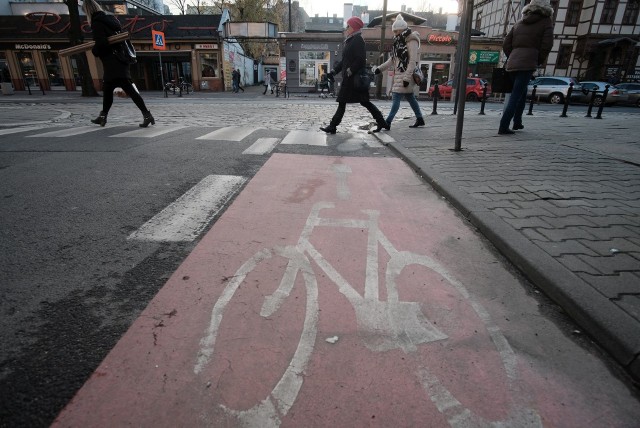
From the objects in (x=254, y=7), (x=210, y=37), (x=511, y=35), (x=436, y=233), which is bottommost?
(x=436, y=233)

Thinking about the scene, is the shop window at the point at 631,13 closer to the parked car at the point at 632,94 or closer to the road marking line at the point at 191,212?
the parked car at the point at 632,94

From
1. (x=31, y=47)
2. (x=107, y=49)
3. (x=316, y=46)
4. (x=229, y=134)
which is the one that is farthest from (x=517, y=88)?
(x=31, y=47)

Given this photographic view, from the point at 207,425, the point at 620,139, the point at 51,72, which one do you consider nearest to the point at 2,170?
the point at 207,425

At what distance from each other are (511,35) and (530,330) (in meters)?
6.64

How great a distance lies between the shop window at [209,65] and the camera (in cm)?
3017

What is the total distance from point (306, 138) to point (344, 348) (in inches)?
226

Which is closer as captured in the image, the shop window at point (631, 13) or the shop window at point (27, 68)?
the shop window at point (27, 68)

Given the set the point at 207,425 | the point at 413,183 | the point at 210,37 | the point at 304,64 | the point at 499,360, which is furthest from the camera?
the point at 304,64

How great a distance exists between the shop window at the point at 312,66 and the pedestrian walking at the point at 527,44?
84.1 feet

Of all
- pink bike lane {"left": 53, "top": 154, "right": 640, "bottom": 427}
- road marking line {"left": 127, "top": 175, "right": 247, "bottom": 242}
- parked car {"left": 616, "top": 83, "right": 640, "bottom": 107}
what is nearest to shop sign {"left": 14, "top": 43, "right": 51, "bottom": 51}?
road marking line {"left": 127, "top": 175, "right": 247, "bottom": 242}

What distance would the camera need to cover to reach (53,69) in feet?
98.0

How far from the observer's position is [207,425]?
50.4 inches

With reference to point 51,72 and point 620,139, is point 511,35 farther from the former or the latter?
point 51,72

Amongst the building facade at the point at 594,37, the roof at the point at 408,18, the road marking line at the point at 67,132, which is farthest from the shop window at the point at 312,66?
the road marking line at the point at 67,132
